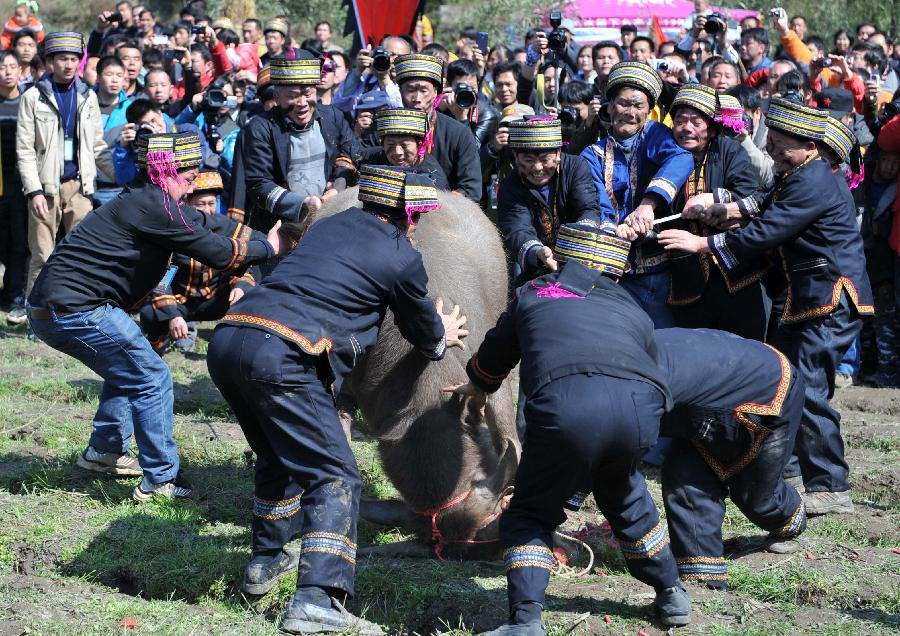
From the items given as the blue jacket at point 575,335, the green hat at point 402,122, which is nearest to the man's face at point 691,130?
the green hat at point 402,122

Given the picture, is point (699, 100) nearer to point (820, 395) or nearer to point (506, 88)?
point (820, 395)

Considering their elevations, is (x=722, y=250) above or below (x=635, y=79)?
below

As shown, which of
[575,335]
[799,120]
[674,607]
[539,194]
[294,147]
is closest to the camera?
[575,335]

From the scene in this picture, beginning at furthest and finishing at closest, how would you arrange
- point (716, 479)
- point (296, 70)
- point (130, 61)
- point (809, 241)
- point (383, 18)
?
1. point (383, 18)
2. point (130, 61)
3. point (296, 70)
4. point (809, 241)
5. point (716, 479)

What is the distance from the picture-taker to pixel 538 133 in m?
6.62

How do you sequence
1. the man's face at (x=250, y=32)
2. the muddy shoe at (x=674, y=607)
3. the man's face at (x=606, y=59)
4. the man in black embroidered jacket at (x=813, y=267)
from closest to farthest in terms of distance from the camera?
the muddy shoe at (x=674, y=607) → the man in black embroidered jacket at (x=813, y=267) → the man's face at (x=606, y=59) → the man's face at (x=250, y=32)

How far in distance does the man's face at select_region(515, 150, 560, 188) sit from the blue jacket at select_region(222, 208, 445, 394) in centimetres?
185

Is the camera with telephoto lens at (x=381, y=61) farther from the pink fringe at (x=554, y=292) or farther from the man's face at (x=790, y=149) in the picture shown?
the pink fringe at (x=554, y=292)

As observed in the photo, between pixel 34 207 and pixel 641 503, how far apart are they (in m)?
7.82

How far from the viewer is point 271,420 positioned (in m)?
4.79

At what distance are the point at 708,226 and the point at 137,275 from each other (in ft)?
11.3

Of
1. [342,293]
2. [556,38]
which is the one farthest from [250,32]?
[342,293]

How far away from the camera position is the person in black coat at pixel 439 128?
25.6 feet

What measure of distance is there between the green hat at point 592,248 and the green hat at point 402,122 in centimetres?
235
